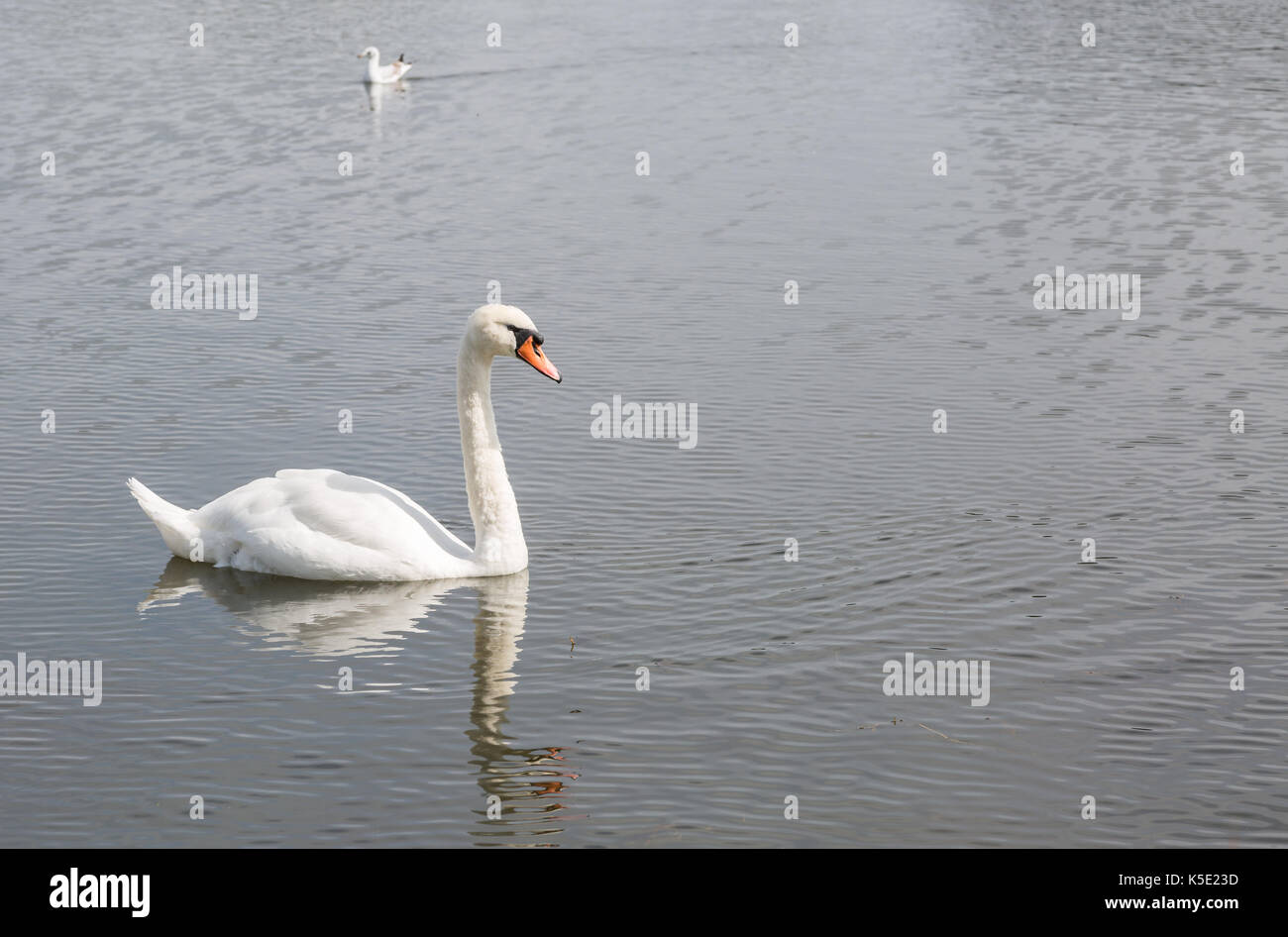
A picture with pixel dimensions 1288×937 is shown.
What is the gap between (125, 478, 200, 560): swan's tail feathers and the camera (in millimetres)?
13922

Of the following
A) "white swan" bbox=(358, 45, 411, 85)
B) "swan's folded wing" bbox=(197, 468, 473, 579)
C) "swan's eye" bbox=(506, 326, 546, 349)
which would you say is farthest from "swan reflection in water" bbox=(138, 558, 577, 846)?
"white swan" bbox=(358, 45, 411, 85)

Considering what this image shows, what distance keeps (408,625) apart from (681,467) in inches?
154

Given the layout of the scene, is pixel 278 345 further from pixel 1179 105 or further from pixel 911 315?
pixel 1179 105

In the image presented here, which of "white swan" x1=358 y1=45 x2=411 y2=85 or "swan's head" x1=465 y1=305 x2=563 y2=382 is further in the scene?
"white swan" x1=358 y1=45 x2=411 y2=85

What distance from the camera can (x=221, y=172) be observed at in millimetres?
29297

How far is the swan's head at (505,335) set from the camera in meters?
13.8

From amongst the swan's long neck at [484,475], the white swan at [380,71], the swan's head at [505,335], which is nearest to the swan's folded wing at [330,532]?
the swan's long neck at [484,475]

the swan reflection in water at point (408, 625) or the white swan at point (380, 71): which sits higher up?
the white swan at point (380, 71)

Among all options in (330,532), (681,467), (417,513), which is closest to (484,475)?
(417,513)

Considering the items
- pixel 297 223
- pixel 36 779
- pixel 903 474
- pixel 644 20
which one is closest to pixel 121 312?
pixel 297 223

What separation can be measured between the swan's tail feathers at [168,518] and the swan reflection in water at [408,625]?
235 millimetres

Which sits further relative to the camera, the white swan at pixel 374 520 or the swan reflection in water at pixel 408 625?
the white swan at pixel 374 520

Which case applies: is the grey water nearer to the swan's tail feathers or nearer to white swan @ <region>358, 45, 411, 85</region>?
the swan's tail feathers

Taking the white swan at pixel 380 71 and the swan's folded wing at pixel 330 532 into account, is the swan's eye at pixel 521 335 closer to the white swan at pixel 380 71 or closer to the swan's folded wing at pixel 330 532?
the swan's folded wing at pixel 330 532
